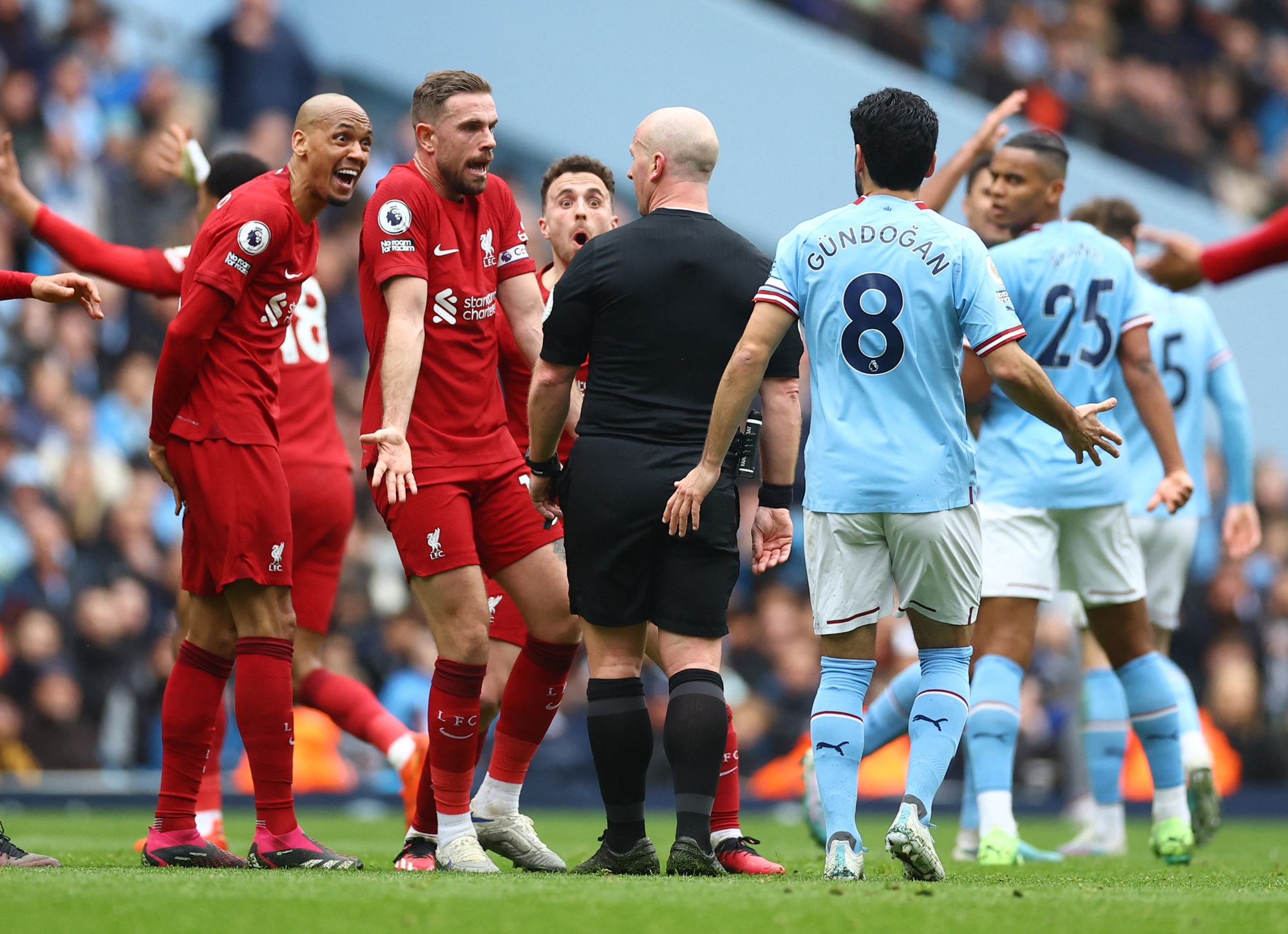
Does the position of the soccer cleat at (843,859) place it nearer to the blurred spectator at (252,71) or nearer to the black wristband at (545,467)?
the black wristband at (545,467)

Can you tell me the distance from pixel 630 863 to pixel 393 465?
152 cm

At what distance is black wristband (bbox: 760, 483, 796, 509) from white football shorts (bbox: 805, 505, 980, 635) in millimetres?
285

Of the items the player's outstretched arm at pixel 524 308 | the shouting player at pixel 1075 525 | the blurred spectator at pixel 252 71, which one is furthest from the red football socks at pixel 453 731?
the blurred spectator at pixel 252 71

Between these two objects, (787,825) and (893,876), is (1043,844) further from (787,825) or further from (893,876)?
(893,876)

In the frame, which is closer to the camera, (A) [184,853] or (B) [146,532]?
(A) [184,853]

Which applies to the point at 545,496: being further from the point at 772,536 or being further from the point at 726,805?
the point at 726,805

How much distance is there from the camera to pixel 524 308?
6.20 meters

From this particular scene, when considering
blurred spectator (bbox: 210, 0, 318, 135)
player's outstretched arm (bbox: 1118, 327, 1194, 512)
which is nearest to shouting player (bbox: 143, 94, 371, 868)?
player's outstretched arm (bbox: 1118, 327, 1194, 512)

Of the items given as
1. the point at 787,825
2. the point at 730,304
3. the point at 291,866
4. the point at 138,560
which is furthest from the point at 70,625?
the point at 730,304

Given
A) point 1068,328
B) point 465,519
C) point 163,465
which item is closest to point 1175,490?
point 1068,328

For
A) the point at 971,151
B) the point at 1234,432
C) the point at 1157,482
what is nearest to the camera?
the point at 971,151

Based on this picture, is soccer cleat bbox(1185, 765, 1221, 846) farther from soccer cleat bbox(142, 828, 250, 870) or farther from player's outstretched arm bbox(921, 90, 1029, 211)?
soccer cleat bbox(142, 828, 250, 870)

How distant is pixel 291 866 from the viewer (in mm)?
5762

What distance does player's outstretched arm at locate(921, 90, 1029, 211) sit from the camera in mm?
7566
